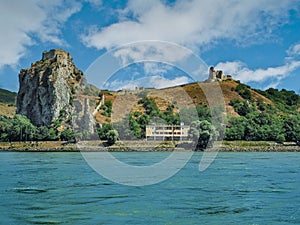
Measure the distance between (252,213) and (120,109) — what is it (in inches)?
5322

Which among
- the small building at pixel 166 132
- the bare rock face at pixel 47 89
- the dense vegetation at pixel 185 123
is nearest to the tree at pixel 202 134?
the dense vegetation at pixel 185 123

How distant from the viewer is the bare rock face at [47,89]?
13662 cm

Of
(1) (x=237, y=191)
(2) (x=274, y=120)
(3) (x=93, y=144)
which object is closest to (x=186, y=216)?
(1) (x=237, y=191)

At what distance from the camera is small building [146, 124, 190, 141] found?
12169 centimetres

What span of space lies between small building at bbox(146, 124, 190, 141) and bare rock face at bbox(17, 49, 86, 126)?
29740 millimetres

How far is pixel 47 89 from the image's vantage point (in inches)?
5468

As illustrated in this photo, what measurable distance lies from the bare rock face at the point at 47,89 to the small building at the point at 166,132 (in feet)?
97.6

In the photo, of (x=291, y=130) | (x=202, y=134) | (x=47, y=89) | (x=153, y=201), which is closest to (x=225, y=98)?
(x=291, y=130)

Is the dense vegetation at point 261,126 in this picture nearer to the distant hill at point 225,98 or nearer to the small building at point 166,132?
the distant hill at point 225,98

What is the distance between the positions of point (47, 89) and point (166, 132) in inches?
1809

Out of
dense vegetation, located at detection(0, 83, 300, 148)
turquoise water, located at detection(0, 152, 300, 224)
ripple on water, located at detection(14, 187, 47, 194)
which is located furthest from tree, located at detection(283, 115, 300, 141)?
ripple on water, located at detection(14, 187, 47, 194)

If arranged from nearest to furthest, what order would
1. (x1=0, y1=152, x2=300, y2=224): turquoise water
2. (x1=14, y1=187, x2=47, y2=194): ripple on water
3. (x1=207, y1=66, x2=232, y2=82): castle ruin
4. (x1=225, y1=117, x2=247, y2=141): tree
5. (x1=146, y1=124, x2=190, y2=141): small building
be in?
1. (x1=0, y1=152, x2=300, y2=224): turquoise water
2. (x1=14, y1=187, x2=47, y2=194): ripple on water
3. (x1=225, y1=117, x2=247, y2=141): tree
4. (x1=146, y1=124, x2=190, y2=141): small building
5. (x1=207, y1=66, x2=232, y2=82): castle ruin

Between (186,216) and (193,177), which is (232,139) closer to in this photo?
(193,177)

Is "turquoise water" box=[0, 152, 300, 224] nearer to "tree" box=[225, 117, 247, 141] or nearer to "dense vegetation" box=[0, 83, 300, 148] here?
"dense vegetation" box=[0, 83, 300, 148]
